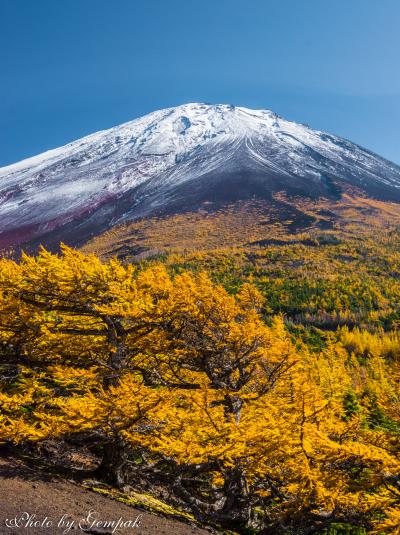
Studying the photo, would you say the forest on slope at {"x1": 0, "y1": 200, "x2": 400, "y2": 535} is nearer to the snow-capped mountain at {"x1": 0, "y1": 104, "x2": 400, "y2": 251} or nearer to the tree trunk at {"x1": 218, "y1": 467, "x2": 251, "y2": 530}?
the tree trunk at {"x1": 218, "y1": 467, "x2": 251, "y2": 530}

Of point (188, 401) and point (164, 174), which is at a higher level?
point (164, 174)

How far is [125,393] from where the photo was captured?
6.98m

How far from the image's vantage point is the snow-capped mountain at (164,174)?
→ 5192 inches

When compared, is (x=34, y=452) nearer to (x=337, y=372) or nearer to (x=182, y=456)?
(x=182, y=456)

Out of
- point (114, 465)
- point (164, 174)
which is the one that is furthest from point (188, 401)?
point (164, 174)

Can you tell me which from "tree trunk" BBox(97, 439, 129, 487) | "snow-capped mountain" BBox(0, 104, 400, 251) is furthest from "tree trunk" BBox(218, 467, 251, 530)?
"snow-capped mountain" BBox(0, 104, 400, 251)

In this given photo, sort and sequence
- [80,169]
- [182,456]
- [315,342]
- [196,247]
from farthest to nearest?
1. [80,169]
2. [196,247]
3. [315,342]
4. [182,456]

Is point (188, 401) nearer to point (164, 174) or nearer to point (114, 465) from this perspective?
point (114, 465)

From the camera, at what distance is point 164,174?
152875 mm

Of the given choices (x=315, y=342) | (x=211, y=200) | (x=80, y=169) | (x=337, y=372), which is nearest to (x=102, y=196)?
(x=80, y=169)

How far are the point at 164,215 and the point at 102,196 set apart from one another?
95.9ft

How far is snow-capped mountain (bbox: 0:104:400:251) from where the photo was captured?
132m

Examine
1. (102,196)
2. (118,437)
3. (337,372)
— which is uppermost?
(102,196)

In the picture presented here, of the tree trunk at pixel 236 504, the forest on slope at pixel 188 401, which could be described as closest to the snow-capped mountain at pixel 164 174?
the forest on slope at pixel 188 401
